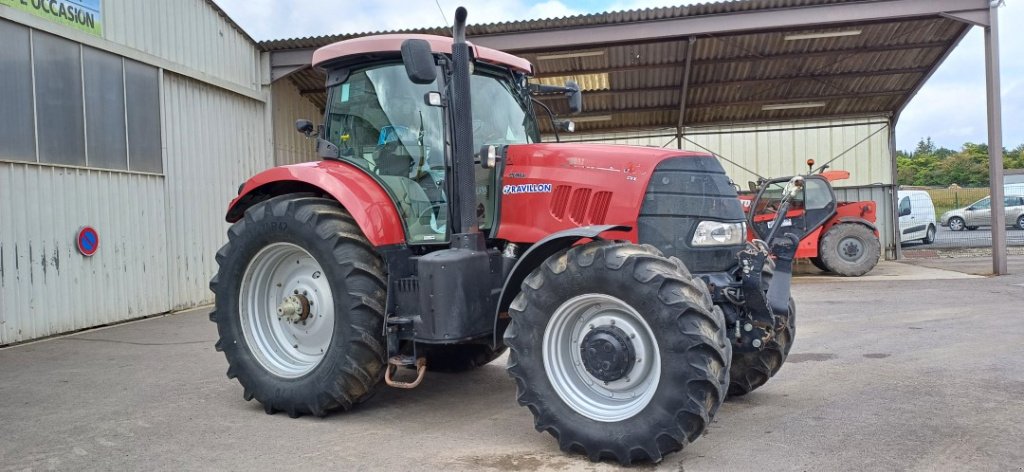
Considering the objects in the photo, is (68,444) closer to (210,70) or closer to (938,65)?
(210,70)

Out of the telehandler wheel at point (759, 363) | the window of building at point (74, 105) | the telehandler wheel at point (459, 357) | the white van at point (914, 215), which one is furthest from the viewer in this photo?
the white van at point (914, 215)

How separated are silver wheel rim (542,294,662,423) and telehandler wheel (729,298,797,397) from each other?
141cm

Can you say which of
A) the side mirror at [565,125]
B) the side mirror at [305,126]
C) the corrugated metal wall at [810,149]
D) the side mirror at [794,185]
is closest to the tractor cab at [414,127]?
the side mirror at [305,126]

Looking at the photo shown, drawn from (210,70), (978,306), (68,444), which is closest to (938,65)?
(978,306)

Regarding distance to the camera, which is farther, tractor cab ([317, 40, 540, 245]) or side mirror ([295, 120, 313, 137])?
side mirror ([295, 120, 313, 137])

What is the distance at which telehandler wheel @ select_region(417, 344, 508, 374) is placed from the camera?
6.24 metres

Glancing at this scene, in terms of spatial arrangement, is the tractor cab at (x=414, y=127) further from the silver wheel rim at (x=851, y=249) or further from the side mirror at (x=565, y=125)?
the silver wheel rim at (x=851, y=249)

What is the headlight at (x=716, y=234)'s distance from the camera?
458 centimetres

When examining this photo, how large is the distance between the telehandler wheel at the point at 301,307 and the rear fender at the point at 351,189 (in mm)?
149

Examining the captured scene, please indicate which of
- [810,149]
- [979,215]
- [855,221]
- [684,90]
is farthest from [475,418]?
[979,215]

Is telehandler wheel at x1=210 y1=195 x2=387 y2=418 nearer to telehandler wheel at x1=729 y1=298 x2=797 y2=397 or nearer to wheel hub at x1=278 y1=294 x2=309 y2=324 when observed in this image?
wheel hub at x1=278 y1=294 x2=309 y2=324

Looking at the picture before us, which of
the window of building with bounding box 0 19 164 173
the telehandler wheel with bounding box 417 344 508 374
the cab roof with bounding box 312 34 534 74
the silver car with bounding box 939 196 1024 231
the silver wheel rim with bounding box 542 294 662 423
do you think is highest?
the window of building with bounding box 0 19 164 173

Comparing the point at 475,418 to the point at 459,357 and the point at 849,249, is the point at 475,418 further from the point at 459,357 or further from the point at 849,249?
the point at 849,249

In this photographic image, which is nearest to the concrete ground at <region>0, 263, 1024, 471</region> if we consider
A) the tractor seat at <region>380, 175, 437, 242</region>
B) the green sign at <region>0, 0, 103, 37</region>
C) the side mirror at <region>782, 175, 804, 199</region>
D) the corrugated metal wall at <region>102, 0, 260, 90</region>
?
the tractor seat at <region>380, 175, 437, 242</region>
